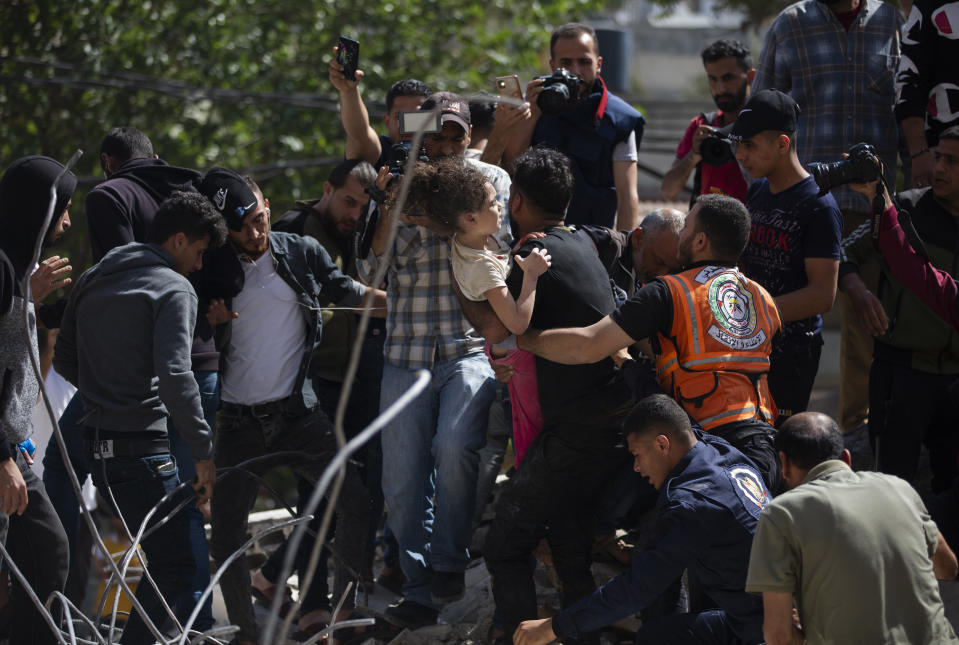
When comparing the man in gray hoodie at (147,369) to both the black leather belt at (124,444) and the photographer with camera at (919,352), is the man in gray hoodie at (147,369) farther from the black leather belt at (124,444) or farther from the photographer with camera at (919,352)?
the photographer with camera at (919,352)

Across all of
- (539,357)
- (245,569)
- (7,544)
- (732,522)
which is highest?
(539,357)

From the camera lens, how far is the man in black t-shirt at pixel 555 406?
3725 mm

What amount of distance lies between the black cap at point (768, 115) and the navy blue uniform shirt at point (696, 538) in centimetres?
135

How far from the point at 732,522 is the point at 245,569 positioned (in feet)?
6.97

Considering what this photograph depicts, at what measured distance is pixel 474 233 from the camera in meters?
3.73

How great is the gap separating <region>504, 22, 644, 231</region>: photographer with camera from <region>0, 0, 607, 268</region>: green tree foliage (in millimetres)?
4771

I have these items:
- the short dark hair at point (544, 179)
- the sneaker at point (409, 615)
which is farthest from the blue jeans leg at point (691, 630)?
the short dark hair at point (544, 179)

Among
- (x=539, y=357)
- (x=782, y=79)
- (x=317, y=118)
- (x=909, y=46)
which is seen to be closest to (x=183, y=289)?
(x=539, y=357)

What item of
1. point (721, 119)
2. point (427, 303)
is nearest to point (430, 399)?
point (427, 303)

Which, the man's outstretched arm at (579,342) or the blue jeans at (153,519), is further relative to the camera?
the blue jeans at (153,519)

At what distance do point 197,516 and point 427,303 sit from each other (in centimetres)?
119

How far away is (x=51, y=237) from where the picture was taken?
3867 mm

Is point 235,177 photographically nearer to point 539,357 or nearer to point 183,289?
point 183,289

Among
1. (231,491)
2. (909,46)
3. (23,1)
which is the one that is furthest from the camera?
(23,1)
